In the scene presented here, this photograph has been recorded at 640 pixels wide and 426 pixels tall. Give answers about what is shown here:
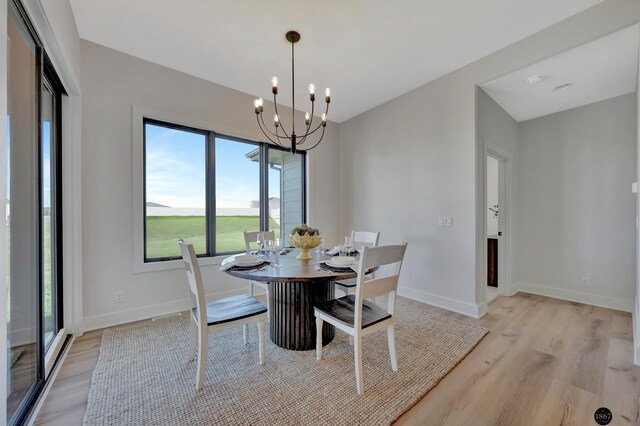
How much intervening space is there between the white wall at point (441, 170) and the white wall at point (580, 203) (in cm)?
145

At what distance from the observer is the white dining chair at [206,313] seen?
5.44 ft

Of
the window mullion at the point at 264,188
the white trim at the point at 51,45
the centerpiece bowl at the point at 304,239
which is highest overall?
the white trim at the point at 51,45

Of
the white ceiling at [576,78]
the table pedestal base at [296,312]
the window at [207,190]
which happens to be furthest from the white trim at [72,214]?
the white ceiling at [576,78]

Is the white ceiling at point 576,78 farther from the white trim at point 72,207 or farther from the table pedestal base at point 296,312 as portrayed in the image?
the white trim at point 72,207

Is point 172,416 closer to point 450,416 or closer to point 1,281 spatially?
point 1,281

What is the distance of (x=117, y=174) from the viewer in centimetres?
267

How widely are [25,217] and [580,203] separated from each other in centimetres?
555

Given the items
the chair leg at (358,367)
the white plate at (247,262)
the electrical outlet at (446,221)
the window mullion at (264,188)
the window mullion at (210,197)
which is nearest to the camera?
the chair leg at (358,367)

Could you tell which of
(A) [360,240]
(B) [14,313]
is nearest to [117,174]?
(B) [14,313]

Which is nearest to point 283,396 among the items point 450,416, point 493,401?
point 450,416

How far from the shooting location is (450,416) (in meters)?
1.49

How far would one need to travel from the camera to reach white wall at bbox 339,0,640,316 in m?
2.48

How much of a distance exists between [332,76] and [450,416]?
11.0 feet

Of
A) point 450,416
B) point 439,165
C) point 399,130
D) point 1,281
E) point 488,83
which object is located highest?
point 488,83
